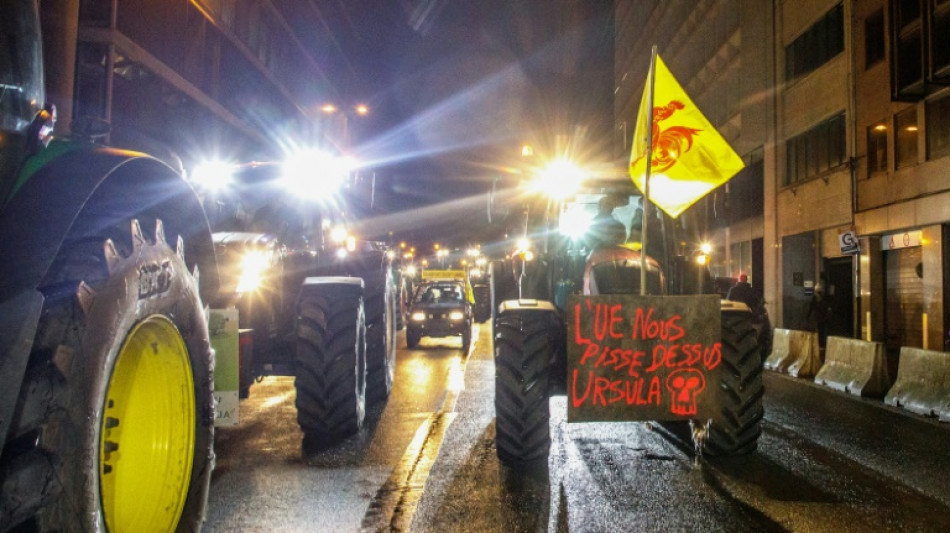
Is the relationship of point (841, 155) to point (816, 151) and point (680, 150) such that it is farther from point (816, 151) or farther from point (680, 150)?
point (680, 150)

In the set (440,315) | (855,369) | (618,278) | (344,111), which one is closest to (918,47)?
(855,369)

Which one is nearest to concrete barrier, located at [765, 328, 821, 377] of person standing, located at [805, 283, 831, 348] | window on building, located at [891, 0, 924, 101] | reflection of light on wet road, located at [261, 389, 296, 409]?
person standing, located at [805, 283, 831, 348]

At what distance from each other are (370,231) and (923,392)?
473 inches

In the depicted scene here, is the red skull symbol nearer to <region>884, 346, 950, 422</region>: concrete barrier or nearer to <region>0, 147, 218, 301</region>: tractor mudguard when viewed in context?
<region>0, 147, 218, 301</region>: tractor mudguard

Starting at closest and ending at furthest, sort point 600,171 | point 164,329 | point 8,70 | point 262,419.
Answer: point 8,70
point 164,329
point 600,171
point 262,419

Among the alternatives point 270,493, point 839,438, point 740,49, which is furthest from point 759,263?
point 270,493

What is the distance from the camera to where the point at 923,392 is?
Answer: 982cm

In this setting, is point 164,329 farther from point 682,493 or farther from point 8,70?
point 682,493

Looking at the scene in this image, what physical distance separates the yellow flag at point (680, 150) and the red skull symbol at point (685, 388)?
1808mm

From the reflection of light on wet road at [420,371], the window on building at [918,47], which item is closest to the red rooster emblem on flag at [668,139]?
the reflection of light on wet road at [420,371]

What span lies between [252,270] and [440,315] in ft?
39.3

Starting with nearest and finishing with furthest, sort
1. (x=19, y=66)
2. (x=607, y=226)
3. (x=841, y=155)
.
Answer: (x=19, y=66)
(x=607, y=226)
(x=841, y=155)

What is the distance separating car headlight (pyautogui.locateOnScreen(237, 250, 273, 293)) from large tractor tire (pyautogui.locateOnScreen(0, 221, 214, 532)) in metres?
3.78

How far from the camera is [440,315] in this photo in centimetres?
1889
